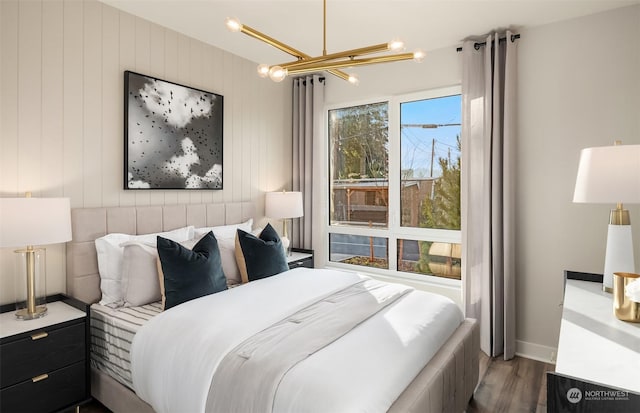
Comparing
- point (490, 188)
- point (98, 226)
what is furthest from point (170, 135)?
point (490, 188)

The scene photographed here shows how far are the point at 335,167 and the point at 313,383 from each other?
10.3ft

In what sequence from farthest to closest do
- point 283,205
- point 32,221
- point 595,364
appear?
1. point 283,205
2. point 32,221
3. point 595,364

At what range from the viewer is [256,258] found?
282 cm

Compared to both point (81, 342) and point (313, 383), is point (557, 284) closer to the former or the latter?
point (313, 383)

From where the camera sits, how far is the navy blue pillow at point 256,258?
280 centimetres

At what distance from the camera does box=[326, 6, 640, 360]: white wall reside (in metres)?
2.74

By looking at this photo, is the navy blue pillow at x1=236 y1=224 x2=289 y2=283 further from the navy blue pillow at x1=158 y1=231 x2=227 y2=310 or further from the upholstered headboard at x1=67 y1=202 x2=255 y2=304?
the upholstered headboard at x1=67 y1=202 x2=255 y2=304

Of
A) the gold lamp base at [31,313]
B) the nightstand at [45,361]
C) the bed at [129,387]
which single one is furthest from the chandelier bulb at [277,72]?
the gold lamp base at [31,313]

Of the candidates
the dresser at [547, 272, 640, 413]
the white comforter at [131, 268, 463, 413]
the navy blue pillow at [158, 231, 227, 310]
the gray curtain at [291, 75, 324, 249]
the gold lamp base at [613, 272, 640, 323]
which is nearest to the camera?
the dresser at [547, 272, 640, 413]

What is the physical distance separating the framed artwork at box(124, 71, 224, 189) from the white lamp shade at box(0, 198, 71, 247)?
727 mm

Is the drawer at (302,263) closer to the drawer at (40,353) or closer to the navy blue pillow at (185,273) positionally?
the navy blue pillow at (185,273)

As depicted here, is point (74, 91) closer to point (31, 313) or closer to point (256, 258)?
point (31, 313)

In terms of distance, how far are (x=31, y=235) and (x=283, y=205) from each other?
7.18 feet

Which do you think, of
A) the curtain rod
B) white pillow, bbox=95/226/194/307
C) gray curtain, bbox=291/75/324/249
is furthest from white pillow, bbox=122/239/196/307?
the curtain rod
